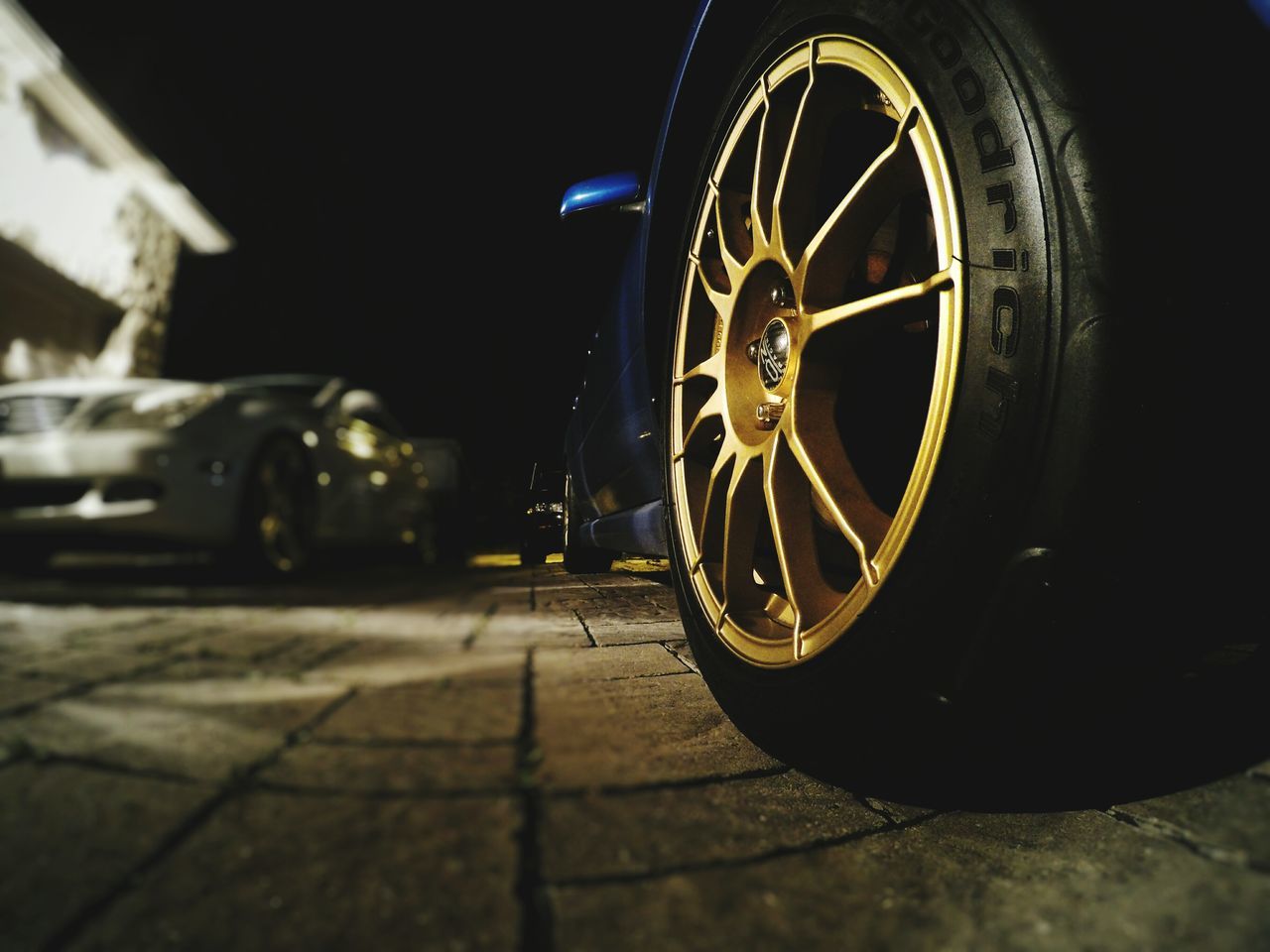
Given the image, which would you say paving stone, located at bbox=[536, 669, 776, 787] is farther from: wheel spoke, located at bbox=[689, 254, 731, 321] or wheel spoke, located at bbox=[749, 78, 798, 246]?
wheel spoke, located at bbox=[749, 78, 798, 246]

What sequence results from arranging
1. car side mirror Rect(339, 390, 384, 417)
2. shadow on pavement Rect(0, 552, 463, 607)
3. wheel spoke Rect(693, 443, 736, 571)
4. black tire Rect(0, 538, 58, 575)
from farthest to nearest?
car side mirror Rect(339, 390, 384, 417), black tire Rect(0, 538, 58, 575), shadow on pavement Rect(0, 552, 463, 607), wheel spoke Rect(693, 443, 736, 571)

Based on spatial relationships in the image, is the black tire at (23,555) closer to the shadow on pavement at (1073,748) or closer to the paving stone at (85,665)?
the paving stone at (85,665)

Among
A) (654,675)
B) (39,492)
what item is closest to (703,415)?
(654,675)

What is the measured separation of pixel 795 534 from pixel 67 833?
1009mm

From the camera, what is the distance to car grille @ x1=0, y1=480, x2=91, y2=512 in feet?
8.31

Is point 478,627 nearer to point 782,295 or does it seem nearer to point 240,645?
point 240,645

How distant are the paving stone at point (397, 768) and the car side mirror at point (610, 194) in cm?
143

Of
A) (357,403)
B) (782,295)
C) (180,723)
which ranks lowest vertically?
(180,723)

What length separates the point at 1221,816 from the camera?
64 centimetres

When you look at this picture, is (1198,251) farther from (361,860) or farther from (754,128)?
(361,860)

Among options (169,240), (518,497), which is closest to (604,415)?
(518,497)

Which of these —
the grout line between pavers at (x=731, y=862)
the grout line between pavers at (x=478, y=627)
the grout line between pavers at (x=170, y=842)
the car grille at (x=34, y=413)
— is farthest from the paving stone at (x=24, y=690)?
the car grille at (x=34, y=413)

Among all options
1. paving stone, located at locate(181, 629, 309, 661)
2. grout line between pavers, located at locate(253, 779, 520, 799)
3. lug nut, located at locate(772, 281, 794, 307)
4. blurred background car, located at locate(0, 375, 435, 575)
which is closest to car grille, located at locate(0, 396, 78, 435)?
blurred background car, located at locate(0, 375, 435, 575)

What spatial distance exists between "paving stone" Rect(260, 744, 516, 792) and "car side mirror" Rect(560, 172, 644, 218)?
56.4 inches
